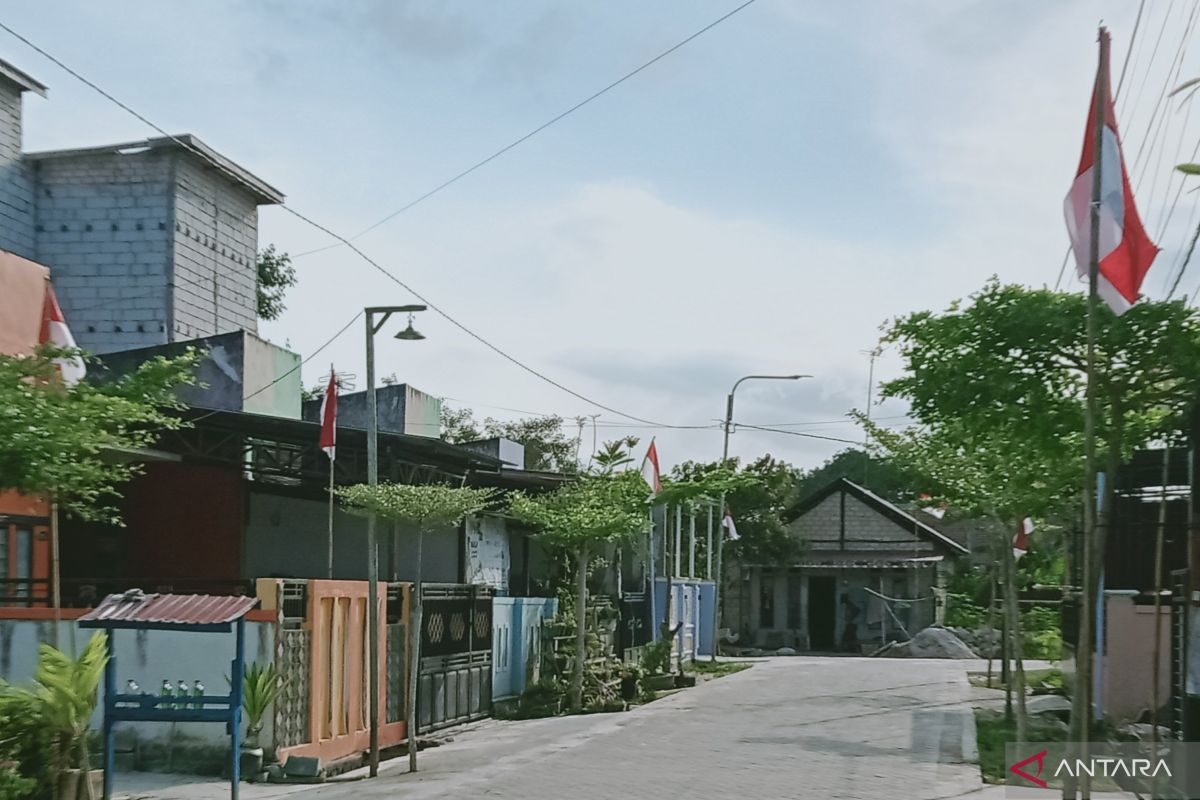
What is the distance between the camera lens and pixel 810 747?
655 inches

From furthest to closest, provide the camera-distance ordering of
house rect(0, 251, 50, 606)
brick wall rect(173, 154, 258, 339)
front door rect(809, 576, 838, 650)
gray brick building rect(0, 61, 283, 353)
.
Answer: front door rect(809, 576, 838, 650)
brick wall rect(173, 154, 258, 339)
gray brick building rect(0, 61, 283, 353)
house rect(0, 251, 50, 606)

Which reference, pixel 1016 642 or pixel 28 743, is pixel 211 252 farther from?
pixel 28 743

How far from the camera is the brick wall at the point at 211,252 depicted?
28.8 m

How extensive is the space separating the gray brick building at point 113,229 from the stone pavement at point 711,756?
12.9 meters

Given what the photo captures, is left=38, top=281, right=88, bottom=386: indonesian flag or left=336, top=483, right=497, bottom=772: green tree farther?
left=336, top=483, right=497, bottom=772: green tree

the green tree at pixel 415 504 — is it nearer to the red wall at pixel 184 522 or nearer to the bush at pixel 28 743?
the bush at pixel 28 743

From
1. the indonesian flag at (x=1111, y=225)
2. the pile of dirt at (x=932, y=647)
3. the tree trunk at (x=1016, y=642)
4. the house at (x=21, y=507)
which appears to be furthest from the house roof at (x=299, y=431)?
the pile of dirt at (x=932, y=647)

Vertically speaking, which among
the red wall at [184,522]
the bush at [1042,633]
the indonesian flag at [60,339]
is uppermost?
the indonesian flag at [60,339]

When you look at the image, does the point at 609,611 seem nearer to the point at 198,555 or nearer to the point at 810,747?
the point at 198,555

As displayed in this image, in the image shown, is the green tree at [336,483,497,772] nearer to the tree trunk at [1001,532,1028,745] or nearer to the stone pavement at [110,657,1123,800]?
the stone pavement at [110,657,1123,800]

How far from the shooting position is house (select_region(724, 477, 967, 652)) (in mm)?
46562

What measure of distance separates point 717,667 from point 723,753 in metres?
17.8

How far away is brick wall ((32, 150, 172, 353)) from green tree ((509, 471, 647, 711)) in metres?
10.6

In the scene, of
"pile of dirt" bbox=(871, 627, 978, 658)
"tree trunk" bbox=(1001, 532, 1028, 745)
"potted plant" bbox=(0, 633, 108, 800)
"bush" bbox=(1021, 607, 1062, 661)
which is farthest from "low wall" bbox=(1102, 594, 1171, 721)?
"pile of dirt" bbox=(871, 627, 978, 658)
